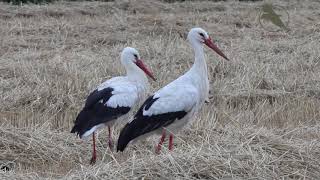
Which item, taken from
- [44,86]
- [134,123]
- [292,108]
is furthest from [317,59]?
[134,123]

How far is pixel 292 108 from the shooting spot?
292 inches

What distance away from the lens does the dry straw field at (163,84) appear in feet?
16.5

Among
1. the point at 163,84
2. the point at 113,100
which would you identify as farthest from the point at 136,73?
the point at 163,84

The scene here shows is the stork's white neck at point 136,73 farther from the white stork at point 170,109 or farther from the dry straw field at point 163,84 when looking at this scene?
the white stork at point 170,109

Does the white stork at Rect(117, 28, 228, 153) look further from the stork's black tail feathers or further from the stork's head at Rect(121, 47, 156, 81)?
the stork's head at Rect(121, 47, 156, 81)

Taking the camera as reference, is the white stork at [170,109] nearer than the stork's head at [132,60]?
Yes

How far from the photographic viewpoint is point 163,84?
8391 millimetres

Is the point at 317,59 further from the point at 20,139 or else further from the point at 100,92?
the point at 20,139

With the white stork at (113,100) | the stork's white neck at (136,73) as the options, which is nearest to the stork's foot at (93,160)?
the white stork at (113,100)

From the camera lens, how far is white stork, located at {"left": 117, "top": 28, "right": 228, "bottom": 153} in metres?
5.82

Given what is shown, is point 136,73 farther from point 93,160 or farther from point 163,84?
point 163,84

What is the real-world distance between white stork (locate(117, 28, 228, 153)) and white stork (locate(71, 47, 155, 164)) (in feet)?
0.89

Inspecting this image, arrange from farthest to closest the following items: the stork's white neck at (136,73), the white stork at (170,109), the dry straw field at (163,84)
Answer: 1. the stork's white neck at (136,73)
2. the white stork at (170,109)
3. the dry straw field at (163,84)

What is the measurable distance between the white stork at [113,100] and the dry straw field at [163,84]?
0.24 metres
